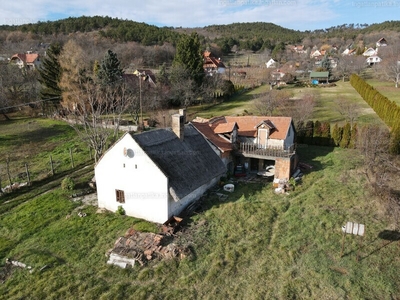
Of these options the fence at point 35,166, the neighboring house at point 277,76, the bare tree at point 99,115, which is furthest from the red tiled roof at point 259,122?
the neighboring house at point 277,76

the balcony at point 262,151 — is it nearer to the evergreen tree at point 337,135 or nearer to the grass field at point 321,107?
the evergreen tree at point 337,135

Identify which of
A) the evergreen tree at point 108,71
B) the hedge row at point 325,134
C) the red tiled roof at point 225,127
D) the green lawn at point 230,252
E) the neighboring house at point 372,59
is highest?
the neighboring house at point 372,59

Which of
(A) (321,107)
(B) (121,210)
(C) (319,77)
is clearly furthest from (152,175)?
(C) (319,77)

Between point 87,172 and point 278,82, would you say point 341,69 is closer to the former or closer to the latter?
point 278,82

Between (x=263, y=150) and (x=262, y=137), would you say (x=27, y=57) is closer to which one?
(x=262, y=137)

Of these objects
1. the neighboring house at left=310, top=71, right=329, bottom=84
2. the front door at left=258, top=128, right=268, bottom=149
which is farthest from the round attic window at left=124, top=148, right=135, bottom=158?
the neighboring house at left=310, top=71, right=329, bottom=84

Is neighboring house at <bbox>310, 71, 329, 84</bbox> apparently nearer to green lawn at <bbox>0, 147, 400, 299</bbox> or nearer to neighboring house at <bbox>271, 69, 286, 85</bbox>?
neighboring house at <bbox>271, 69, 286, 85</bbox>
